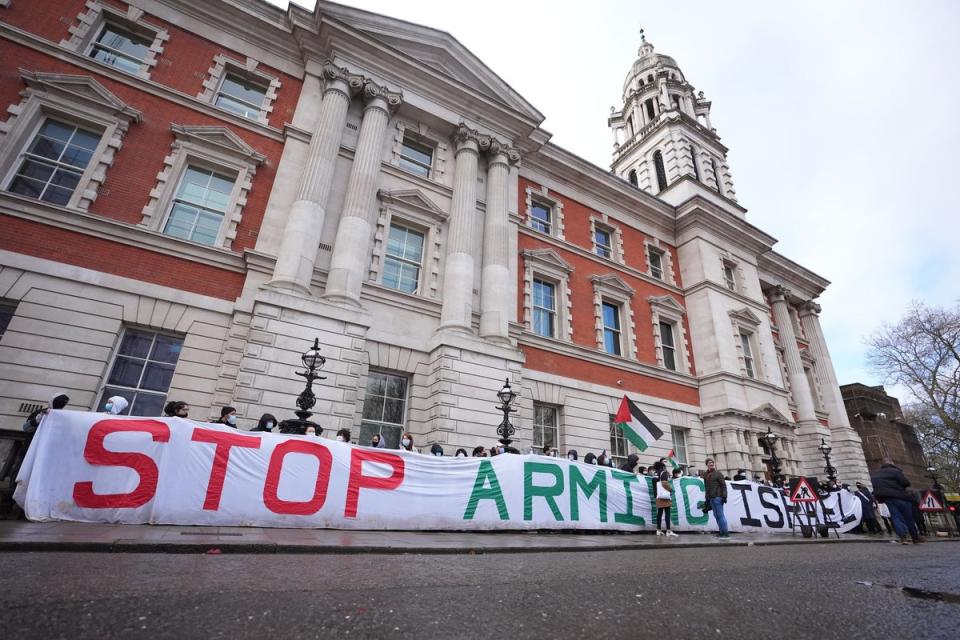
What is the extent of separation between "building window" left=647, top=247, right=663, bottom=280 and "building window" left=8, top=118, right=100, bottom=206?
76.1 ft

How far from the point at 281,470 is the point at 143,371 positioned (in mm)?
6769

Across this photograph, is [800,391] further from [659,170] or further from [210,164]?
[210,164]

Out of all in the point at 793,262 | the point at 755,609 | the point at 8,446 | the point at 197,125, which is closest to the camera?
the point at 755,609

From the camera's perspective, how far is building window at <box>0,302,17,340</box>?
10088 mm

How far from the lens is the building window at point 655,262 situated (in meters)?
23.9

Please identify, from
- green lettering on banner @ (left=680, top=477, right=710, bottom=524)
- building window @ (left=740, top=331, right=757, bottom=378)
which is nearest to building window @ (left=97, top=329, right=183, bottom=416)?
green lettering on banner @ (left=680, top=477, right=710, bottom=524)

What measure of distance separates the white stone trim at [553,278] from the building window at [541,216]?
1.82 m

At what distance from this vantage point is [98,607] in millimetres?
2436

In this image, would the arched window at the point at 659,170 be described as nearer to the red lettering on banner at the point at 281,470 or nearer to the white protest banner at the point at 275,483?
the white protest banner at the point at 275,483

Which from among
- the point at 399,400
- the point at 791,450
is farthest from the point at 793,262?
the point at 399,400

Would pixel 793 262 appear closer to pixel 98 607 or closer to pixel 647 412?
pixel 647 412

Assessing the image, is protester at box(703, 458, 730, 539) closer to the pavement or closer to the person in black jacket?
the person in black jacket

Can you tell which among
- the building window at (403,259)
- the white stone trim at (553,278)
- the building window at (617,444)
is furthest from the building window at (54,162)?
the building window at (617,444)

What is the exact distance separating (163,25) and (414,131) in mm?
8783
